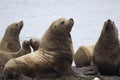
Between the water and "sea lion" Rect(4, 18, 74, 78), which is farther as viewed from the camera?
the water

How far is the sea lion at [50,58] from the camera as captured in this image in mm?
8922

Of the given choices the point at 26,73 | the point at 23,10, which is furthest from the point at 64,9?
the point at 26,73

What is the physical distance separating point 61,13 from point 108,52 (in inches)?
919

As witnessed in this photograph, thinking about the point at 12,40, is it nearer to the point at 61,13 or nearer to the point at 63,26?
the point at 63,26

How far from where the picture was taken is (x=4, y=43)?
1109 cm

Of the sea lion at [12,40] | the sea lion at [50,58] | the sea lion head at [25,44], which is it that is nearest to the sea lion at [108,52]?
the sea lion at [50,58]

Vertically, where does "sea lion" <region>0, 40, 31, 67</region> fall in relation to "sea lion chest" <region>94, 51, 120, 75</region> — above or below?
above

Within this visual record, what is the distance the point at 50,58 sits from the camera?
30.0 ft

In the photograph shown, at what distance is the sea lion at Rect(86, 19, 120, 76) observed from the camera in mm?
9609

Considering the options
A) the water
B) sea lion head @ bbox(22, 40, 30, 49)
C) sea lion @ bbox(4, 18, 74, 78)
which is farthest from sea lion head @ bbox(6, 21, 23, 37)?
the water

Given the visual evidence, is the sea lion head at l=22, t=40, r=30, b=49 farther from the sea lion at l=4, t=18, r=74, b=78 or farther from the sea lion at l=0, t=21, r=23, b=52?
the sea lion at l=0, t=21, r=23, b=52

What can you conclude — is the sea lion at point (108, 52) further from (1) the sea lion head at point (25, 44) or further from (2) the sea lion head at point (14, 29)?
(2) the sea lion head at point (14, 29)

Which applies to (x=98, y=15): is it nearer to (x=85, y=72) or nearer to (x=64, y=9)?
(x=64, y=9)

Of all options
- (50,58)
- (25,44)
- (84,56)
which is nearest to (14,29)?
(25,44)
